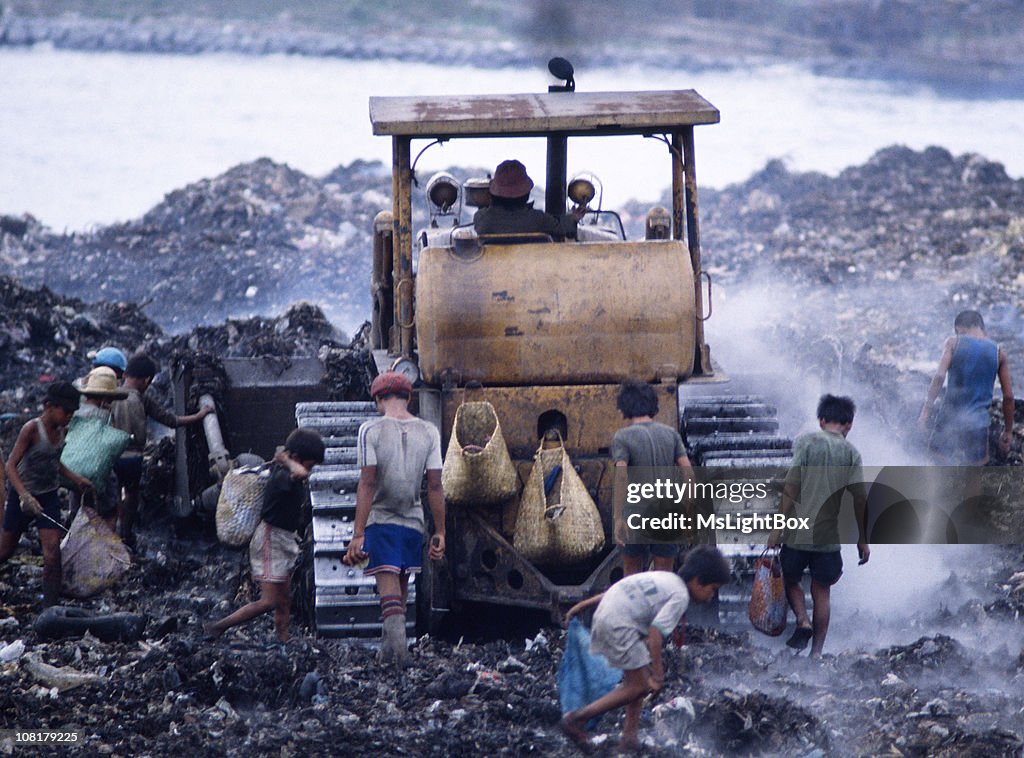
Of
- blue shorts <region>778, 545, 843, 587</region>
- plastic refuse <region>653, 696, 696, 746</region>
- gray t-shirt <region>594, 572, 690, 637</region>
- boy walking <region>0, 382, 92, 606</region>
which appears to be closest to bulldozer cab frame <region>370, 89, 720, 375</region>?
blue shorts <region>778, 545, 843, 587</region>

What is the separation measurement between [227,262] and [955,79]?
25.7 metres

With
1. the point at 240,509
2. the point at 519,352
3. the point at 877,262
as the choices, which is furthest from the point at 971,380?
the point at 877,262

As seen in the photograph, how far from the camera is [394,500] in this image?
23.9 feet

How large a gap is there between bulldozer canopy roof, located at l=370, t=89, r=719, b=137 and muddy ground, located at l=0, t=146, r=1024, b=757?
1.22 m

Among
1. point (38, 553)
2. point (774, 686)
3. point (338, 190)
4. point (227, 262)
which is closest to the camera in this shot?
point (774, 686)

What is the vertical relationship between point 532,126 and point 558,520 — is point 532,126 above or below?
above

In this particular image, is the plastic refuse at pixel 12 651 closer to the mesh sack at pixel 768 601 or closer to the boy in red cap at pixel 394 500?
the boy in red cap at pixel 394 500

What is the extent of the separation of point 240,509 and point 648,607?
2.22 meters

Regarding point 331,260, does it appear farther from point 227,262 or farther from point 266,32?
point 266,32

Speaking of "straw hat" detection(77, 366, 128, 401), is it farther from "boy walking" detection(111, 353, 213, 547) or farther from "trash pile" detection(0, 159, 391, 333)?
"trash pile" detection(0, 159, 391, 333)

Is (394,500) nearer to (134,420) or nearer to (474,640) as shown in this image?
(474,640)

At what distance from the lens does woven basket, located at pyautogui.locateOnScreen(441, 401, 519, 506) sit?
7.52m

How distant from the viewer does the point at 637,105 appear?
8.16 metres

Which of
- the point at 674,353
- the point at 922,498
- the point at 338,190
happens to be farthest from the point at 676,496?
the point at 338,190
